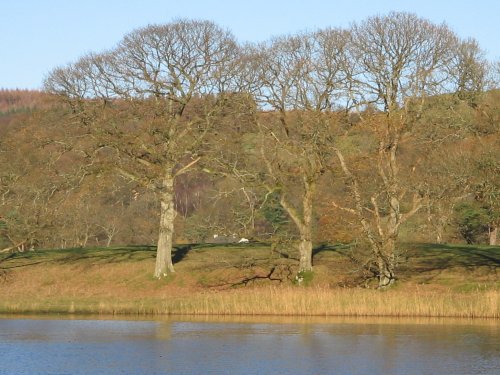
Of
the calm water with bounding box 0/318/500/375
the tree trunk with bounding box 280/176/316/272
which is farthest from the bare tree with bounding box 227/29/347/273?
the calm water with bounding box 0/318/500/375

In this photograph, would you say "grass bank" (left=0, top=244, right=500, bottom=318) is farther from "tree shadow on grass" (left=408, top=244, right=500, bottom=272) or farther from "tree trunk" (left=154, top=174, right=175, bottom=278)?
"tree trunk" (left=154, top=174, right=175, bottom=278)

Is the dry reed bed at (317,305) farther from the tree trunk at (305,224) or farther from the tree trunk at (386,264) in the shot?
the tree trunk at (305,224)

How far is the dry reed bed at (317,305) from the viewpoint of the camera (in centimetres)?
3444

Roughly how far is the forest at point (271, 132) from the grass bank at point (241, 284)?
166 centimetres

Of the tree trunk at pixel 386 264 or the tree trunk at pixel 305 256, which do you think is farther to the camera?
the tree trunk at pixel 305 256

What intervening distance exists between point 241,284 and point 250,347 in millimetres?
20836

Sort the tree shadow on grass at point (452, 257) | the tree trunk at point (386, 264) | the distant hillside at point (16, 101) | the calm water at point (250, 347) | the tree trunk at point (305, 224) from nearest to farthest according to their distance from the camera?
the calm water at point (250, 347) → the tree trunk at point (386, 264) → the tree trunk at point (305, 224) → the tree shadow on grass at point (452, 257) → the distant hillside at point (16, 101)

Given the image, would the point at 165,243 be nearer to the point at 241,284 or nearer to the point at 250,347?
the point at 241,284

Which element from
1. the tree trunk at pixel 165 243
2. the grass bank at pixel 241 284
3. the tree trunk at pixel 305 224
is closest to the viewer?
the grass bank at pixel 241 284

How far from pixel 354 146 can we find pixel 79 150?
1403 cm

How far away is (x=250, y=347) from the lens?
26.8 m

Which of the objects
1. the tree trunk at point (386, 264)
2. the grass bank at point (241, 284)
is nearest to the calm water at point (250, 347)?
the grass bank at point (241, 284)

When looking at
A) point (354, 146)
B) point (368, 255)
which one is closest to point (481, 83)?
point (354, 146)

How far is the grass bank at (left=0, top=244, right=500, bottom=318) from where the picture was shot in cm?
3550
